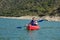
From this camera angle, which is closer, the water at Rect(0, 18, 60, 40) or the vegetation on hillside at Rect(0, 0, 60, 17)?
the water at Rect(0, 18, 60, 40)

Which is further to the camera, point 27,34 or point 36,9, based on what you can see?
point 36,9

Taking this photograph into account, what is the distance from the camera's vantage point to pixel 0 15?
9088cm

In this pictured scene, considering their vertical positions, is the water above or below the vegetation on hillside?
above

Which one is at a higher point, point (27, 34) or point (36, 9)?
point (27, 34)

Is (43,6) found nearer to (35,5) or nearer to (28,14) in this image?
(35,5)

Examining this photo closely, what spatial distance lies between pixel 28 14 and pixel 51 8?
Answer: 431 inches

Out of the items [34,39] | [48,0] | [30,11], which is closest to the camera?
[34,39]

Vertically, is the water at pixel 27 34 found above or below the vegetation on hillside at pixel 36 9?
above

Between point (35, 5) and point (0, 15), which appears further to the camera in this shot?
point (35, 5)

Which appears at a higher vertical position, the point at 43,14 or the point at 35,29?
the point at 35,29

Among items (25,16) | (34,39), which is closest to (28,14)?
(25,16)

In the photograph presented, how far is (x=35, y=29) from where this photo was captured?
4062cm

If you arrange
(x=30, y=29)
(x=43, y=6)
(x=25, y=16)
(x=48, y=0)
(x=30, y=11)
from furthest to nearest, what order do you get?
1. (x=48, y=0)
2. (x=43, y=6)
3. (x=30, y=11)
4. (x=25, y=16)
5. (x=30, y=29)

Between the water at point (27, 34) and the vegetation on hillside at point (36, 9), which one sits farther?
the vegetation on hillside at point (36, 9)
